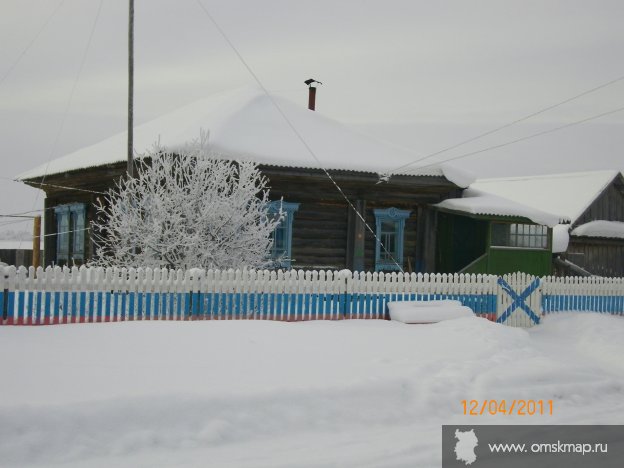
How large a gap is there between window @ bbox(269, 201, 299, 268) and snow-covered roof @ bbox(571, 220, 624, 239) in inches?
616

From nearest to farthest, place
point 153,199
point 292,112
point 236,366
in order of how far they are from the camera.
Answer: point 236,366, point 153,199, point 292,112

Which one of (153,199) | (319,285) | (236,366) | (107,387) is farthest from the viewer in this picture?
(153,199)

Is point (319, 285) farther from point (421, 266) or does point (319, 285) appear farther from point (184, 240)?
point (421, 266)

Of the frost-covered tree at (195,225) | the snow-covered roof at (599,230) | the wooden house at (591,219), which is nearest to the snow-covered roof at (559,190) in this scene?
the wooden house at (591,219)

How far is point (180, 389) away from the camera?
6.00 meters

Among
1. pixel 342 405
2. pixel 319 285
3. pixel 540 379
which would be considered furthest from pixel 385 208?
pixel 342 405

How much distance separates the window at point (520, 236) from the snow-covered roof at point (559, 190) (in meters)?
7.73

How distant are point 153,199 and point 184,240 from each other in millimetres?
1299

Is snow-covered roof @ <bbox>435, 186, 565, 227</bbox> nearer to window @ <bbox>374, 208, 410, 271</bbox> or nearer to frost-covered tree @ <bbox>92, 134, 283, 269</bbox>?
window @ <bbox>374, 208, 410, 271</bbox>

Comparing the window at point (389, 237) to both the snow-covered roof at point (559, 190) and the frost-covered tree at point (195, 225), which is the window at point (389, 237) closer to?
the frost-covered tree at point (195, 225)

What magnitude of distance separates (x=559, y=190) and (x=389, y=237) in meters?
17.0
